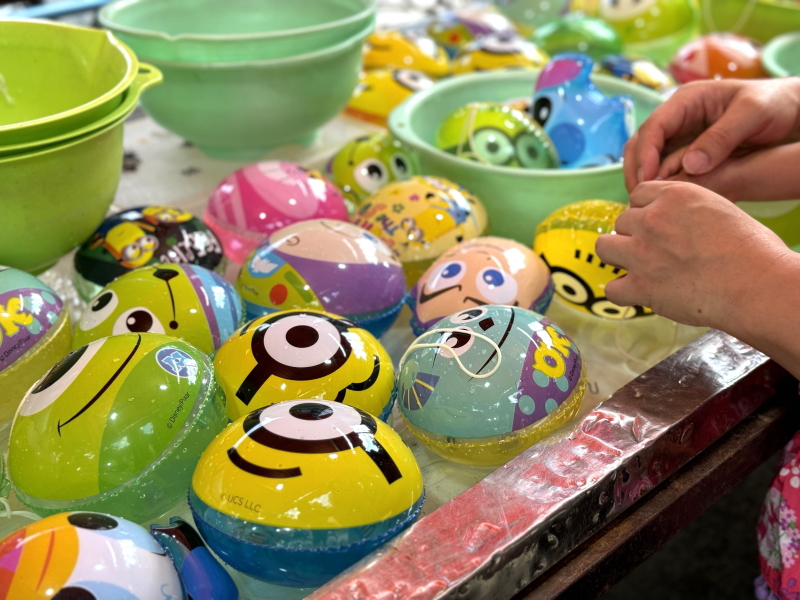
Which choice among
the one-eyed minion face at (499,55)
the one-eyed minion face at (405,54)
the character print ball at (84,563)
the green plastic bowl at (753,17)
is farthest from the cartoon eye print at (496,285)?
the green plastic bowl at (753,17)

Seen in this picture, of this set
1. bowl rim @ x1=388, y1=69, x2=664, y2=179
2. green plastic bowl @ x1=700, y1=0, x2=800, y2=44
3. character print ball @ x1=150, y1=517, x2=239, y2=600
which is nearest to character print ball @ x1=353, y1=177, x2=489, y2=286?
bowl rim @ x1=388, y1=69, x2=664, y2=179

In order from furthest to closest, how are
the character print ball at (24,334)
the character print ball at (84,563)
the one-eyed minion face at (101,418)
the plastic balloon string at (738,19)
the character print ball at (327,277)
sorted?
the plastic balloon string at (738,19) → the character print ball at (327,277) → the character print ball at (24,334) → the one-eyed minion face at (101,418) → the character print ball at (84,563)

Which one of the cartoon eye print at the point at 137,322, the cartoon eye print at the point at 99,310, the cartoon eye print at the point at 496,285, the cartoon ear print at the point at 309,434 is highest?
the cartoon eye print at the point at 496,285

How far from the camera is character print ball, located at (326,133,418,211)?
1.21 metres

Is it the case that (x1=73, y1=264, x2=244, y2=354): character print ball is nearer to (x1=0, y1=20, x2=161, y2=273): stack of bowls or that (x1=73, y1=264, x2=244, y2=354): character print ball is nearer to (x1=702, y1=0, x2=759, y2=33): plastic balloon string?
(x1=0, y1=20, x2=161, y2=273): stack of bowls

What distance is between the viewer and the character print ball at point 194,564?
61 cm

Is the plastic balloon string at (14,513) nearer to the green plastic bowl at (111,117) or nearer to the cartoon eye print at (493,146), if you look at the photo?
the green plastic bowl at (111,117)

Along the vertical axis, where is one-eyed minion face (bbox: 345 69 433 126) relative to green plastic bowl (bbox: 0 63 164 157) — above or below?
below

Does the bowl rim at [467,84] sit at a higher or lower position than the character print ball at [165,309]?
higher

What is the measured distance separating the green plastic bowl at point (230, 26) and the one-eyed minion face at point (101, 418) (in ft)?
2.15

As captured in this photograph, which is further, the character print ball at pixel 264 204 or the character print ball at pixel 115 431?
the character print ball at pixel 264 204

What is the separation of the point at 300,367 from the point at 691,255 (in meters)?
0.41

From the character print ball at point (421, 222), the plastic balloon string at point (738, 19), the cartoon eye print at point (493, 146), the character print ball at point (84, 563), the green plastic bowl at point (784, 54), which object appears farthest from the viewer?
the plastic balloon string at point (738, 19)

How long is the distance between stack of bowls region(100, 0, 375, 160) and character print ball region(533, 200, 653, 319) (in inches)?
19.5
